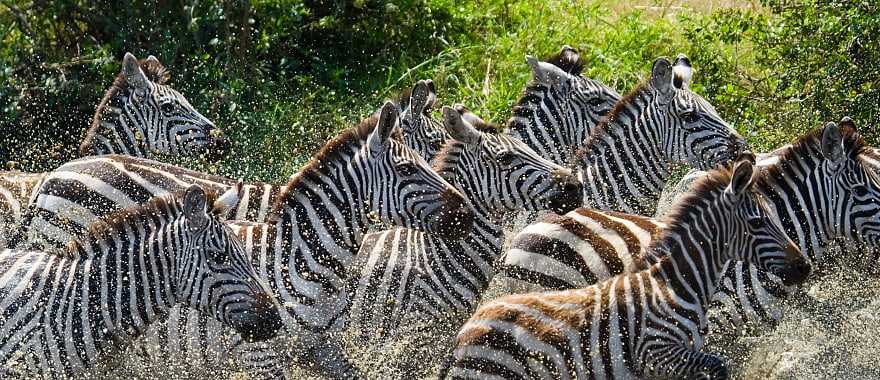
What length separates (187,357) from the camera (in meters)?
6.78

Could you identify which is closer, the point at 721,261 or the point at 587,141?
the point at 721,261

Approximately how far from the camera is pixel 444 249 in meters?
7.55

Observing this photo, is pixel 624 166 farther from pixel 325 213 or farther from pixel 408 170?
pixel 325 213

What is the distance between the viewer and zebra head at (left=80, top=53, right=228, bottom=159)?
9.52 m

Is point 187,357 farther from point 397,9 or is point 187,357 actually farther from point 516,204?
point 397,9

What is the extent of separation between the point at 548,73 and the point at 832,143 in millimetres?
2905

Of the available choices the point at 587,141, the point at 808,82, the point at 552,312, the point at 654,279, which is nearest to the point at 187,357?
the point at 552,312

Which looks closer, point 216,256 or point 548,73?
point 216,256

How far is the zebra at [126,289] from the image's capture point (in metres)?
6.21

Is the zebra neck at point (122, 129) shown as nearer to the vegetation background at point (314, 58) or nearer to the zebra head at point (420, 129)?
the zebra head at point (420, 129)

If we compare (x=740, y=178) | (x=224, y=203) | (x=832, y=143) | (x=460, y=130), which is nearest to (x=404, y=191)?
(x=460, y=130)

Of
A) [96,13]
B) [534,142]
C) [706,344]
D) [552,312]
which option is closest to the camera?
[552,312]

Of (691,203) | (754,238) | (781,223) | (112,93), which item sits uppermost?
(112,93)

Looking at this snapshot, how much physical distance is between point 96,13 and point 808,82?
7003 mm
